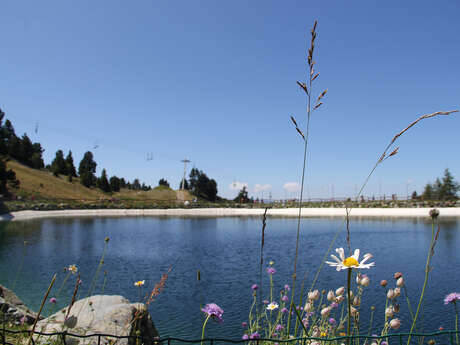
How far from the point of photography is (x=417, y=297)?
807 centimetres

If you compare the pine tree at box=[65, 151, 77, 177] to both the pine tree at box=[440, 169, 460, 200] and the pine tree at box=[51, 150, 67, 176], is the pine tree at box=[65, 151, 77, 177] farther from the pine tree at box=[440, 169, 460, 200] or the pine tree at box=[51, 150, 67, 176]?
the pine tree at box=[440, 169, 460, 200]

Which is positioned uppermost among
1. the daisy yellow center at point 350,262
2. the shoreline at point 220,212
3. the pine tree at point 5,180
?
the pine tree at point 5,180

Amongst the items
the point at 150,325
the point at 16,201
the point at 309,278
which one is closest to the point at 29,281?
the point at 150,325

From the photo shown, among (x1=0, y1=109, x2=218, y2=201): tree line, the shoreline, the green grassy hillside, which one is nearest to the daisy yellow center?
the shoreline

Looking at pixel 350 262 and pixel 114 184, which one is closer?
pixel 350 262

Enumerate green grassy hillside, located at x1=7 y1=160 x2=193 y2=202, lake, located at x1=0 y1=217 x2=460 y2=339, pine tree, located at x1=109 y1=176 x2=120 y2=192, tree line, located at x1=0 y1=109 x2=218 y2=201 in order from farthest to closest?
pine tree, located at x1=109 y1=176 x2=120 y2=192
tree line, located at x1=0 y1=109 x2=218 y2=201
green grassy hillside, located at x1=7 y1=160 x2=193 y2=202
lake, located at x1=0 y1=217 x2=460 y2=339

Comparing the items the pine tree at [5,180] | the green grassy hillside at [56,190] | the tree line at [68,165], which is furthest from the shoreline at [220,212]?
the tree line at [68,165]

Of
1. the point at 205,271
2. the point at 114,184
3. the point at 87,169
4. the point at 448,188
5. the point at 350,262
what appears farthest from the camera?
the point at 87,169

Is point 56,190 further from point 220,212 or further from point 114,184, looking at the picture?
point 220,212

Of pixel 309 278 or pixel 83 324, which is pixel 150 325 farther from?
pixel 309 278

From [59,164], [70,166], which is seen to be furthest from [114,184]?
[59,164]

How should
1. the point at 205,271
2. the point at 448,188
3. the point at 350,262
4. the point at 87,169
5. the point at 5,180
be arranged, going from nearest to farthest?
the point at 350,262 < the point at 205,271 < the point at 5,180 < the point at 448,188 < the point at 87,169

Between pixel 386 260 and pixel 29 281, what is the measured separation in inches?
522

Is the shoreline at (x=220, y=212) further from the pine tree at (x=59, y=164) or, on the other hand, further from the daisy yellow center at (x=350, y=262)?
the daisy yellow center at (x=350, y=262)
